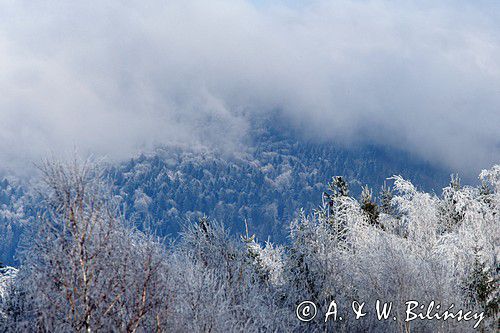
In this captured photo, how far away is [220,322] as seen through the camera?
28.0 m

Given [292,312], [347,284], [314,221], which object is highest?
[314,221]

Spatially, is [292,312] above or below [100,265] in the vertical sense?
above

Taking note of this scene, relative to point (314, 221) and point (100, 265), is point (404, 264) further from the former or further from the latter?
point (100, 265)

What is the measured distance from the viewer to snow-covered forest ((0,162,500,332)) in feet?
55.6

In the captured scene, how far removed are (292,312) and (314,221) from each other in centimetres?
627

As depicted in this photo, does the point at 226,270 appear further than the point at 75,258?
Yes

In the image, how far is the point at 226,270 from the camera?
39.5 m

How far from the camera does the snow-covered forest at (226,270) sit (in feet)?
55.6

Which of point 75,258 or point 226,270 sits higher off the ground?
point 226,270

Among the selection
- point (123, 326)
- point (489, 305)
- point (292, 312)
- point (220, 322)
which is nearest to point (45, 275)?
point (123, 326)

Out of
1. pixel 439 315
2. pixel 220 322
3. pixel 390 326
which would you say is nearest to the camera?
pixel 220 322

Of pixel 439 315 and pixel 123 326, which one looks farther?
pixel 439 315

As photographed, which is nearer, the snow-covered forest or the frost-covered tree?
the frost-covered tree

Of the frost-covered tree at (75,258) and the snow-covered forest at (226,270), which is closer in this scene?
the frost-covered tree at (75,258)
